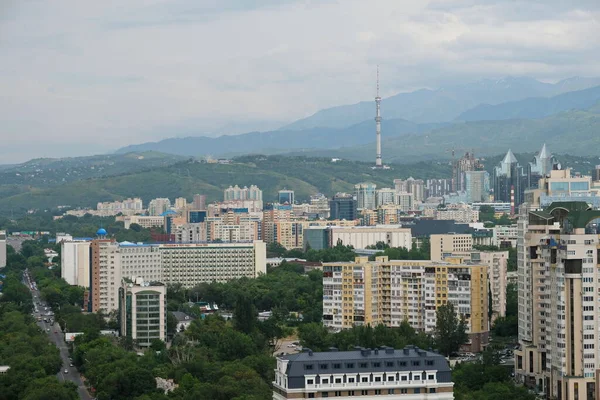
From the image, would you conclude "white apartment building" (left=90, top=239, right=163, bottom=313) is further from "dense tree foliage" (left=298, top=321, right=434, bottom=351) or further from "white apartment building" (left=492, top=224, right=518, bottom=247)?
"white apartment building" (left=492, top=224, right=518, bottom=247)

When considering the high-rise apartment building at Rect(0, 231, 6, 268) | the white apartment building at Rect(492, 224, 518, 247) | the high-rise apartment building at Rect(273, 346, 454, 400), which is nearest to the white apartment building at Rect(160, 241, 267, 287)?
the white apartment building at Rect(492, 224, 518, 247)

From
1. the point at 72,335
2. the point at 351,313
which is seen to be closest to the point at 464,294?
the point at 351,313

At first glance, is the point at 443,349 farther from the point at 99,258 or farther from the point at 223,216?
the point at 223,216

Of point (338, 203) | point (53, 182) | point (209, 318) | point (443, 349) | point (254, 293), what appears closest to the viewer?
point (443, 349)

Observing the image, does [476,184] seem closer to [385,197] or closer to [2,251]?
[385,197]

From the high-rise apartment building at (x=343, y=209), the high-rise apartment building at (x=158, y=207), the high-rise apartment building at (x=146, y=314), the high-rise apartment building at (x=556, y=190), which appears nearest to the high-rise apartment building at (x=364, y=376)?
the high-rise apartment building at (x=556, y=190)

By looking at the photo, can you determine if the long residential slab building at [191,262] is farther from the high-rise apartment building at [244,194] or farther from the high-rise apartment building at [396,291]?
the high-rise apartment building at [244,194]
